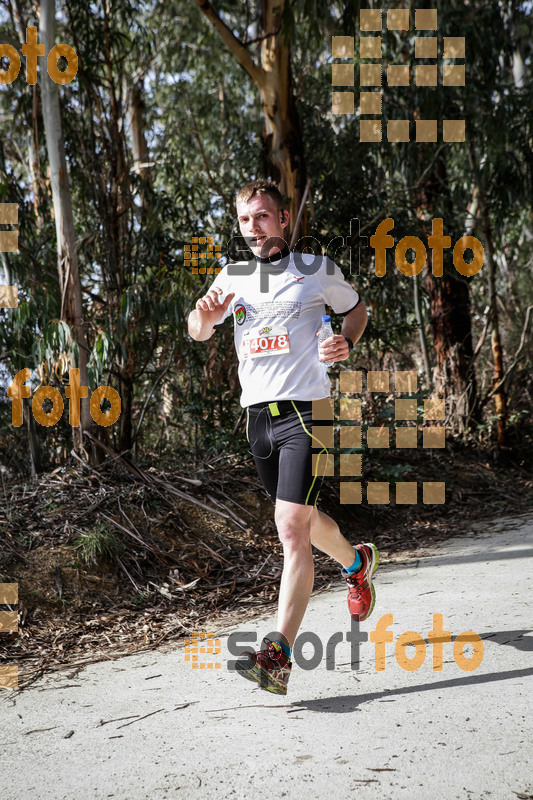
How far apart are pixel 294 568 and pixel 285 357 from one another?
84 centimetres

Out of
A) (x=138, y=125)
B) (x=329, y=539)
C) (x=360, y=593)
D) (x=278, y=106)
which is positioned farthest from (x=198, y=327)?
(x=138, y=125)

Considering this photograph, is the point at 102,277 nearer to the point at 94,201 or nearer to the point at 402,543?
the point at 94,201

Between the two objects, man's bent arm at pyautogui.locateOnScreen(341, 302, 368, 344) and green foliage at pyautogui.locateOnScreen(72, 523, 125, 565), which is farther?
green foliage at pyautogui.locateOnScreen(72, 523, 125, 565)

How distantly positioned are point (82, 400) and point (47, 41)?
2843mm

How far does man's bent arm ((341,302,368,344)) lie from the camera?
3299 millimetres

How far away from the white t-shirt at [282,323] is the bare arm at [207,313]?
31 millimetres

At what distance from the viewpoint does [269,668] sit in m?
2.74

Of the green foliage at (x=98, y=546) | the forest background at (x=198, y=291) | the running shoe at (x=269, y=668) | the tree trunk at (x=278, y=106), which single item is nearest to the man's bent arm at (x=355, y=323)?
the running shoe at (x=269, y=668)

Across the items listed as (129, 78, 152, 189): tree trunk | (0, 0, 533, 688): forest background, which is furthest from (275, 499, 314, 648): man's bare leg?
(129, 78, 152, 189): tree trunk

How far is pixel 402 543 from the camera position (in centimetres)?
572

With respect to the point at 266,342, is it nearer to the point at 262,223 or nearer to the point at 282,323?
the point at 282,323

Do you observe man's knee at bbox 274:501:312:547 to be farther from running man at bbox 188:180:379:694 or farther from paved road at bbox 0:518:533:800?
paved road at bbox 0:518:533:800

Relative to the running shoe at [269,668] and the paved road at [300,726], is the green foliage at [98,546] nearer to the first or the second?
A: the paved road at [300,726]

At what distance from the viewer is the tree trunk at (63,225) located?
5816 millimetres
